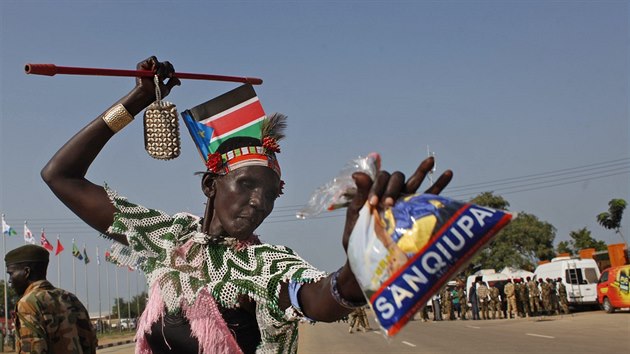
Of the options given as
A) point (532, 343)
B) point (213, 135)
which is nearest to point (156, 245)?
point (213, 135)

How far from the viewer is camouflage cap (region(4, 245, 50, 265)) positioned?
4.68 meters

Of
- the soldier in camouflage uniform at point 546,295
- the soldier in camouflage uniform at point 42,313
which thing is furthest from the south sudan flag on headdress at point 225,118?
the soldier in camouflage uniform at point 546,295

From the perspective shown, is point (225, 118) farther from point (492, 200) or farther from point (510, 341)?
point (492, 200)

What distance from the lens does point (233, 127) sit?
8.73ft

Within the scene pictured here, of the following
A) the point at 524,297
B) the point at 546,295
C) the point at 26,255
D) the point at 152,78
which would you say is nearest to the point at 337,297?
the point at 152,78

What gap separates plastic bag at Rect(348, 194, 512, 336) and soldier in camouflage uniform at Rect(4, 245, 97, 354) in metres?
3.17

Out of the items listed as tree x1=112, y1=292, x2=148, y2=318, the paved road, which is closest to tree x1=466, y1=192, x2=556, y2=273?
tree x1=112, y1=292, x2=148, y2=318

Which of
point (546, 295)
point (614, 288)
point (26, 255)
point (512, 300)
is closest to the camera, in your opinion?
point (26, 255)

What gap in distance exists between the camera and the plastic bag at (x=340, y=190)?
1.80 meters

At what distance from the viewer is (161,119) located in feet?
8.75

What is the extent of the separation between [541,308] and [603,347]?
1405 centimetres

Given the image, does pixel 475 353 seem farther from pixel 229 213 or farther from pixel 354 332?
pixel 229 213

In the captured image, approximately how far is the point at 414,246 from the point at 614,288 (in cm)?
2319

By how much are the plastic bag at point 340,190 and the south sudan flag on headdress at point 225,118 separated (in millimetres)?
735
